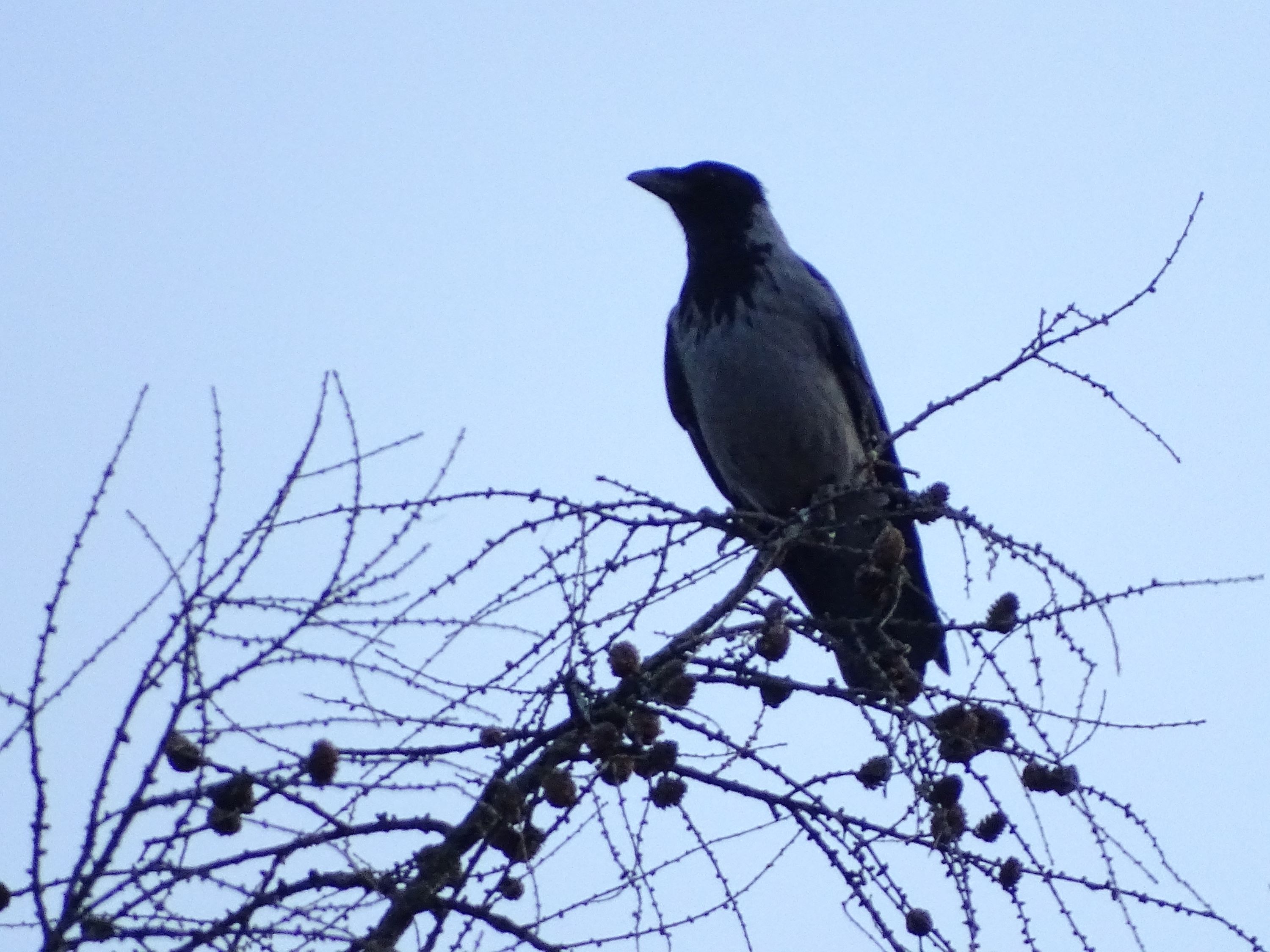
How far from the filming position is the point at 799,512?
3.76m

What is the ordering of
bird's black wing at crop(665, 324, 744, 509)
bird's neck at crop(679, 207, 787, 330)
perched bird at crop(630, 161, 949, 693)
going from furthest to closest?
bird's black wing at crop(665, 324, 744, 509)
bird's neck at crop(679, 207, 787, 330)
perched bird at crop(630, 161, 949, 693)

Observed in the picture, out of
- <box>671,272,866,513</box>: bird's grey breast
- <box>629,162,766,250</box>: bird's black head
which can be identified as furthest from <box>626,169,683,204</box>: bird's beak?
<box>671,272,866,513</box>: bird's grey breast

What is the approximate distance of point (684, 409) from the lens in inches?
226

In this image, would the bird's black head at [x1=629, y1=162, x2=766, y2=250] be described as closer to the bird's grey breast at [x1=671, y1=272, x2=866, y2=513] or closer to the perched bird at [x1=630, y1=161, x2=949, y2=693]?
the perched bird at [x1=630, y1=161, x2=949, y2=693]

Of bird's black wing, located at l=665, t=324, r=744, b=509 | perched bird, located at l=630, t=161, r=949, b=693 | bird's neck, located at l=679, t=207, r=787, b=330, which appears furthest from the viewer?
bird's black wing, located at l=665, t=324, r=744, b=509

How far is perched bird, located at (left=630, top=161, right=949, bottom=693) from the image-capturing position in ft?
16.8

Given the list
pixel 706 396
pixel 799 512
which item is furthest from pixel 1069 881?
pixel 706 396

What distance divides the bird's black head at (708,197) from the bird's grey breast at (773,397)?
0.41m

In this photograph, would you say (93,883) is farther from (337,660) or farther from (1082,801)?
(1082,801)

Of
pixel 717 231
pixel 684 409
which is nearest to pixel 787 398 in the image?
pixel 684 409

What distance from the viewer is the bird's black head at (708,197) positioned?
18.5ft

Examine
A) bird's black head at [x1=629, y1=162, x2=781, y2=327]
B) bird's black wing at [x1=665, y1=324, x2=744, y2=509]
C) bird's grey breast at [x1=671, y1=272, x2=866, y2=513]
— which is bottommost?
bird's grey breast at [x1=671, y1=272, x2=866, y2=513]

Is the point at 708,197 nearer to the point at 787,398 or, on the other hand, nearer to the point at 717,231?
the point at 717,231

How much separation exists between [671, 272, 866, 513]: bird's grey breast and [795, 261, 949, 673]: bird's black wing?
0.04 m
